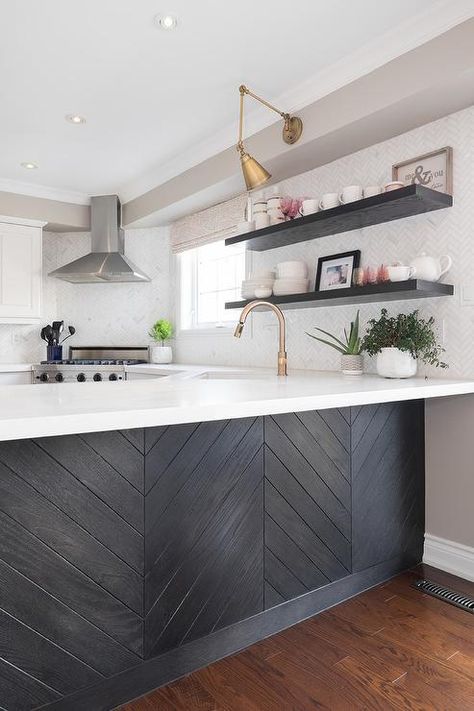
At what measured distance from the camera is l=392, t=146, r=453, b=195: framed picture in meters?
2.40

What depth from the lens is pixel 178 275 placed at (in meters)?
4.59

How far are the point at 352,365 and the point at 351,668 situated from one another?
1455mm

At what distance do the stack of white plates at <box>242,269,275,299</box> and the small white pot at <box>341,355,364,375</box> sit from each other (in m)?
0.69

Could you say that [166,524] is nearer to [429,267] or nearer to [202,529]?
[202,529]

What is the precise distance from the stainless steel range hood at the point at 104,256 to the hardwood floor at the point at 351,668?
3369mm

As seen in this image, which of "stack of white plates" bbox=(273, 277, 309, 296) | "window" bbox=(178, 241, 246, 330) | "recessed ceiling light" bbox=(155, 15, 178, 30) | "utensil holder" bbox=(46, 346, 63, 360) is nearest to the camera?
"recessed ceiling light" bbox=(155, 15, 178, 30)

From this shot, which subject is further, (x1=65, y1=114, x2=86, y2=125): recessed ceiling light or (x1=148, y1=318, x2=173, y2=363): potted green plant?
(x1=148, y1=318, x2=173, y2=363): potted green plant

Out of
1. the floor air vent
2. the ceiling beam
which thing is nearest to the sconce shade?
the ceiling beam

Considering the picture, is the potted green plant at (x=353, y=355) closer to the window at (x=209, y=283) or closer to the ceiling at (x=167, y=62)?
the ceiling at (x=167, y=62)

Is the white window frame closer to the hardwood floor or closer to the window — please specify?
the window

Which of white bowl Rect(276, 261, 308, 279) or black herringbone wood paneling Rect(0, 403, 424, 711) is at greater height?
white bowl Rect(276, 261, 308, 279)

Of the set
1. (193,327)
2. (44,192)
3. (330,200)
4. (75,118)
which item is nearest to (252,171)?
(330,200)

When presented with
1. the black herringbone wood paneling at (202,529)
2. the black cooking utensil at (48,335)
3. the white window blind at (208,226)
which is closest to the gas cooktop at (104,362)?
the black cooking utensil at (48,335)

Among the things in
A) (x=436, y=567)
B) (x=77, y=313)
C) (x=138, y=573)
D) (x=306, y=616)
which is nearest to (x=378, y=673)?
Result: (x=306, y=616)
